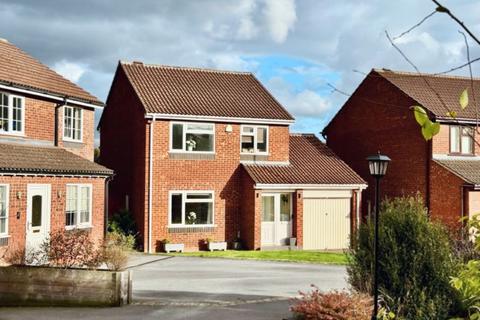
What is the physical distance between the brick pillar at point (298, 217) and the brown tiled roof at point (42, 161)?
9.28 m

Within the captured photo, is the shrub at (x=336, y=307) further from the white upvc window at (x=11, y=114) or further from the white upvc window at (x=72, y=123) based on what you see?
the white upvc window at (x=72, y=123)

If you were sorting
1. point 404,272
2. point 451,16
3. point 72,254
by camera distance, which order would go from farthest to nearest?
1. point 72,254
2. point 404,272
3. point 451,16

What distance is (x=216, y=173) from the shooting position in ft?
93.0

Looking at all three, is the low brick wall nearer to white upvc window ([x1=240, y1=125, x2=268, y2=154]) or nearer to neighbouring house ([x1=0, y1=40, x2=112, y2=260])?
neighbouring house ([x1=0, y1=40, x2=112, y2=260])

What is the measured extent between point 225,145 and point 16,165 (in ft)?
38.6

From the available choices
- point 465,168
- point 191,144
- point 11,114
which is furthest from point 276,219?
point 11,114

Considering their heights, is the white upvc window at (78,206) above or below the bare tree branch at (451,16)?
below

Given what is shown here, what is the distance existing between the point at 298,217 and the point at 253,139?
430cm

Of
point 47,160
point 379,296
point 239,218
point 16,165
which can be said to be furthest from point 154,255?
point 379,296

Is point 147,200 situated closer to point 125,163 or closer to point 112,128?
point 125,163

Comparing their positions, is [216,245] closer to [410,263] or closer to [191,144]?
[191,144]

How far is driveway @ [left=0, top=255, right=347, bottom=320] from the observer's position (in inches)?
514

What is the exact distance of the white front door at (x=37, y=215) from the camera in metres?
19.3

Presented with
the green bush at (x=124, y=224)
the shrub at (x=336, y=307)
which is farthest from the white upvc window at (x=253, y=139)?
the shrub at (x=336, y=307)
